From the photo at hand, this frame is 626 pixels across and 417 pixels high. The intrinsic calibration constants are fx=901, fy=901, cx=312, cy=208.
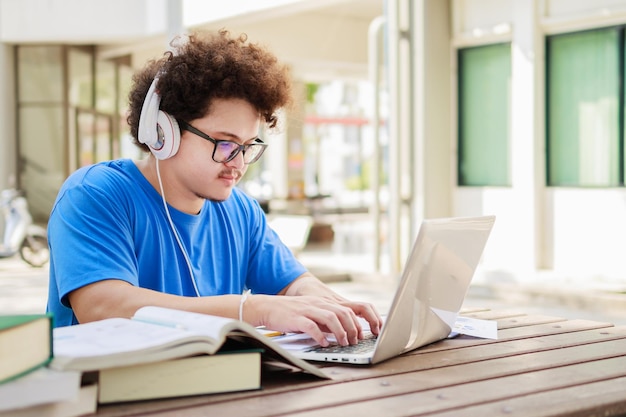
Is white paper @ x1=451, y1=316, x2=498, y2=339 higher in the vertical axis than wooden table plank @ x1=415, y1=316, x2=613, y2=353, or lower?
higher

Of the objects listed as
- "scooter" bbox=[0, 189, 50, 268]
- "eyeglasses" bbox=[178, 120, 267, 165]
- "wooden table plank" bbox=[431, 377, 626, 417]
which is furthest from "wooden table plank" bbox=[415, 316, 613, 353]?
"scooter" bbox=[0, 189, 50, 268]

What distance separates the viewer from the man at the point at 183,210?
1.81 meters

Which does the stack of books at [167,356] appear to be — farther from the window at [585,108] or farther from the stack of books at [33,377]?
the window at [585,108]

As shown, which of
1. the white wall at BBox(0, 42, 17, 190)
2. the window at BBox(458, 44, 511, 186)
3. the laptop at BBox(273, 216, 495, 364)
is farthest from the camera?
the white wall at BBox(0, 42, 17, 190)

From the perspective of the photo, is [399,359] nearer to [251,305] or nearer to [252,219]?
[251,305]

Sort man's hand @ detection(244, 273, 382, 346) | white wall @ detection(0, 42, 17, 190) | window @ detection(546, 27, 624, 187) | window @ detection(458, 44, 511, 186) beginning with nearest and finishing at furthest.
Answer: man's hand @ detection(244, 273, 382, 346), window @ detection(546, 27, 624, 187), window @ detection(458, 44, 511, 186), white wall @ detection(0, 42, 17, 190)

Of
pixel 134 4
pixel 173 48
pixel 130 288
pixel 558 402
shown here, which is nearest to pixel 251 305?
pixel 130 288

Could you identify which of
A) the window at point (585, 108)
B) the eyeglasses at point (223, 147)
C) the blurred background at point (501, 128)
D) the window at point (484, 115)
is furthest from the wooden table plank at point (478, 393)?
the window at point (484, 115)

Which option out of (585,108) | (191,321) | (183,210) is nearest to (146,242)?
(183,210)

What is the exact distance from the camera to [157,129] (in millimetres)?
2146

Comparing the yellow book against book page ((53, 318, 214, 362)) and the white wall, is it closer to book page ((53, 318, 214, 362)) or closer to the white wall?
book page ((53, 318, 214, 362))

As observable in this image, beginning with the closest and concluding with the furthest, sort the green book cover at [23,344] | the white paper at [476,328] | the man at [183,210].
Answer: the green book cover at [23,344]
the man at [183,210]
the white paper at [476,328]

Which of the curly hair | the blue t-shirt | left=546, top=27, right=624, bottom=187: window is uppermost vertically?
left=546, top=27, right=624, bottom=187: window

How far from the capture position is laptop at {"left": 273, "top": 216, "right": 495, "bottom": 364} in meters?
1.55
